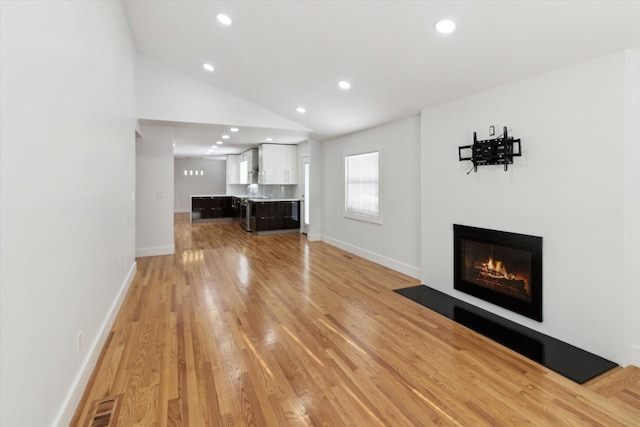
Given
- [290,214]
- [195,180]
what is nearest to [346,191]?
[290,214]

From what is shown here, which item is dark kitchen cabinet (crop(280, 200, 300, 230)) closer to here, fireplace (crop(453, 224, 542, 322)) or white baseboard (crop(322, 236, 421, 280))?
white baseboard (crop(322, 236, 421, 280))

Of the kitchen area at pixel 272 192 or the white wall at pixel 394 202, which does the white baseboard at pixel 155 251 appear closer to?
the kitchen area at pixel 272 192

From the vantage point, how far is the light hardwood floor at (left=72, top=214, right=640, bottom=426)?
1954 mm

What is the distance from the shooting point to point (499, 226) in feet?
11.1

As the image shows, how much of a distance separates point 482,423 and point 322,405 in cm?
94

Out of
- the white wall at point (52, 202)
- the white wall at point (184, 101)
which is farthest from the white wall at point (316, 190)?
the white wall at point (52, 202)

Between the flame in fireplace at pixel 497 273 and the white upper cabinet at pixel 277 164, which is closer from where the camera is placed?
the flame in fireplace at pixel 497 273

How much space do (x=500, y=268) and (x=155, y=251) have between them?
19.1ft

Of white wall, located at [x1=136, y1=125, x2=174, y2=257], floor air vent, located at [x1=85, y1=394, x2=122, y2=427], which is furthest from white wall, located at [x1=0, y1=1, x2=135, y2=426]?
white wall, located at [x1=136, y1=125, x2=174, y2=257]

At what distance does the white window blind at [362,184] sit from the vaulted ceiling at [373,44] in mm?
873

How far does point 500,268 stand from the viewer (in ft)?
11.1

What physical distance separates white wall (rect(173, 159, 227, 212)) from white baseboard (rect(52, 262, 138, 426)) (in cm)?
1174

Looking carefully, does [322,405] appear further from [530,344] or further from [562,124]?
[562,124]

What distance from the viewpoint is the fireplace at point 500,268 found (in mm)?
3068
